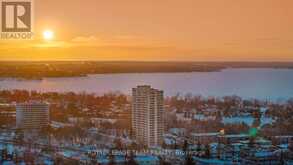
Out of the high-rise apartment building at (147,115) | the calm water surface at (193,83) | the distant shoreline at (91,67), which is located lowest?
the high-rise apartment building at (147,115)

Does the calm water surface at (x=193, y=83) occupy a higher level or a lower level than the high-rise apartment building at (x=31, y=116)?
higher

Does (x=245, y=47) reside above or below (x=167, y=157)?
above

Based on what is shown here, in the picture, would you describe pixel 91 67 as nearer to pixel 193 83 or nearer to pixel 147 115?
pixel 147 115

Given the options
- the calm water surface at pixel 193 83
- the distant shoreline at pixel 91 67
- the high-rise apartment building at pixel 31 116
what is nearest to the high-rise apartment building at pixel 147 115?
the calm water surface at pixel 193 83

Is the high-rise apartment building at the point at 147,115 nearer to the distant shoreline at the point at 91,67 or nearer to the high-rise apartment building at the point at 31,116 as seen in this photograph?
the distant shoreline at the point at 91,67

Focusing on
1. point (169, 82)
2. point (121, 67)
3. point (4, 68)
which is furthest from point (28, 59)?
point (169, 82)

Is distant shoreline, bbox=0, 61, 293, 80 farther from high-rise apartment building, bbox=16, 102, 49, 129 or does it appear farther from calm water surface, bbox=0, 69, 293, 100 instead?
high-rise apartment building, bbox=16, 102, 49, 129

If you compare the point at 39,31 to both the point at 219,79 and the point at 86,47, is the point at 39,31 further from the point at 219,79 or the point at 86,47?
the point at 219,79
